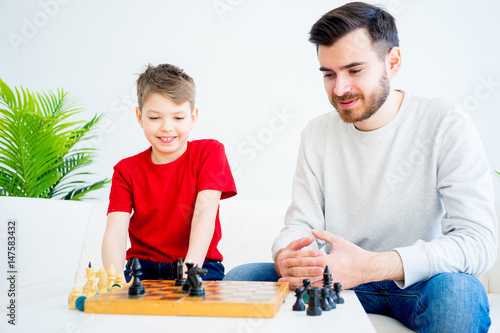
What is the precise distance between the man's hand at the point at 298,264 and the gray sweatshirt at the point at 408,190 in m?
0.15

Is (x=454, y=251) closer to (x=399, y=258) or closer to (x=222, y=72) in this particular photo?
(x=399, y=258)

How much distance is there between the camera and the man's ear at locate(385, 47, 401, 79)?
1842 mm

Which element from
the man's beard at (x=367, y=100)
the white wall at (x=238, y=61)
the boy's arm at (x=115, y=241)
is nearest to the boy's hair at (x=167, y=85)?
the boy's arm at (x=115, y=241)

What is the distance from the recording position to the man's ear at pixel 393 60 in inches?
72.5

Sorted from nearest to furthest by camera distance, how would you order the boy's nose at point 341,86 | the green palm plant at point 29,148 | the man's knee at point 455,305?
the man's knee at point 455,305 → the boy's nose at point 341,86 → the green palm plant at point 29,148

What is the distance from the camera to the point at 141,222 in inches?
77.2

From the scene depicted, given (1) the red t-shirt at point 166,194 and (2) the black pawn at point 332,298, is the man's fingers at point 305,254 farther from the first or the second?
(1) the red t-shirt at point 166,194

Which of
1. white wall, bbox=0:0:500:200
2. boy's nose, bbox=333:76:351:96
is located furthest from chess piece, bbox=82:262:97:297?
white wall, bbox=0:0:500:200

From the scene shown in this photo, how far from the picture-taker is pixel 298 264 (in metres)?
1.43

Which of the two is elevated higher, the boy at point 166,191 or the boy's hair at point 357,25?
the boy's hair at point 357,25

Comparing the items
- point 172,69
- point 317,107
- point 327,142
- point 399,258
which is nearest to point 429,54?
point 317,107

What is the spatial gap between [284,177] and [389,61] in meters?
1.54

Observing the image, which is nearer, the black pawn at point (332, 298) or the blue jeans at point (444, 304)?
the black pawn at point (332, 298)

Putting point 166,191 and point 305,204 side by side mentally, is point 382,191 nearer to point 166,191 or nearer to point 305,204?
point 305,204
